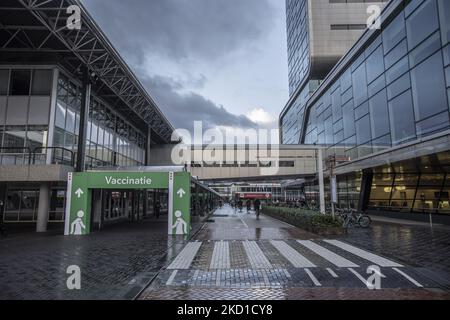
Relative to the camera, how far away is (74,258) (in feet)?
32.1

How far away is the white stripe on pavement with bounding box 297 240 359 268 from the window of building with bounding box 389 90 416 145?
11.1 meters

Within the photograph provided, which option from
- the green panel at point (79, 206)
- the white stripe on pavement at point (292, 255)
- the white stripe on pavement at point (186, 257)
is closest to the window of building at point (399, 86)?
the white stripe on pavement at point (292, 255)

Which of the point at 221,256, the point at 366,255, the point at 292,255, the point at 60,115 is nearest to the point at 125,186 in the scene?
the point at 60,115

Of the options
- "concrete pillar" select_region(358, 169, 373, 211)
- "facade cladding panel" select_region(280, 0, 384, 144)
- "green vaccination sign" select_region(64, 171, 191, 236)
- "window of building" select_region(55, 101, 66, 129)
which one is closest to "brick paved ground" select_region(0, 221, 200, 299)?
"green vaccination sign" select_region(64, 171, 191, 236)

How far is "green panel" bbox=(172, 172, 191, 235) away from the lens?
1608 cm

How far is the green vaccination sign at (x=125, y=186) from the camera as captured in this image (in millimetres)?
16156

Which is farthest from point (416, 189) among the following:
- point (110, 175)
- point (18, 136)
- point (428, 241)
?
point (18, 136)

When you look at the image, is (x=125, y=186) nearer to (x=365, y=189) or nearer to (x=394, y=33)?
(x=365, y=189)

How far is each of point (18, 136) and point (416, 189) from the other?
23.6m

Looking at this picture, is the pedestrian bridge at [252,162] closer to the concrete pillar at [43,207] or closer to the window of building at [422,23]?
the window of building at [422,23]

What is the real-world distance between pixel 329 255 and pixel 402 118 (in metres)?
14.3

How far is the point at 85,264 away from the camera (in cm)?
892

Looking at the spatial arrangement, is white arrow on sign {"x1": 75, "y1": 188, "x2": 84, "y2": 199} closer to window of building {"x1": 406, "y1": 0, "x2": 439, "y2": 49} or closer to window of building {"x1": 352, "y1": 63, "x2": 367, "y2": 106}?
window of building {"x1": 406, "y1": 0, "x2": 439, "y2": 49}
